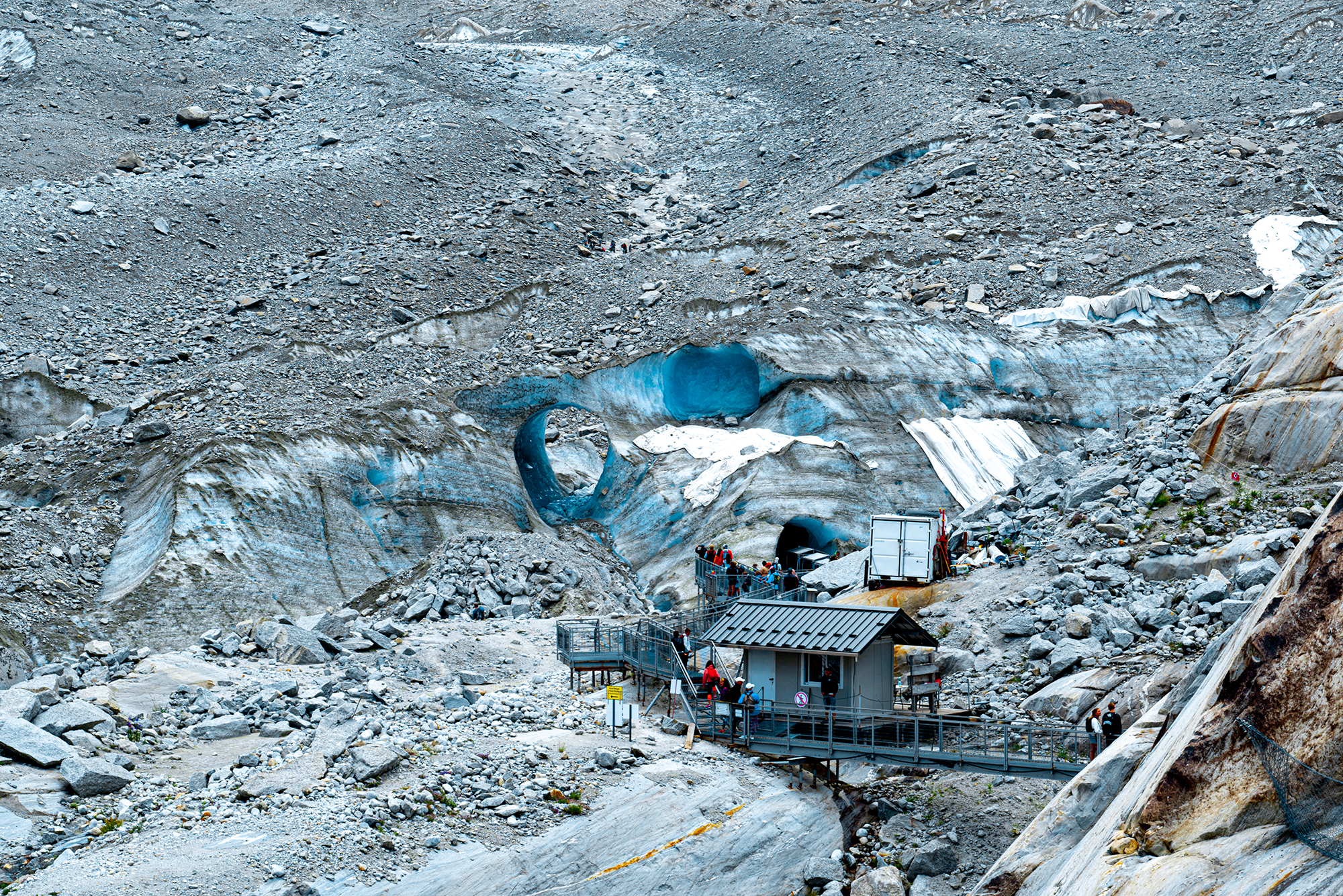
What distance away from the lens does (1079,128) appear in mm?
48781

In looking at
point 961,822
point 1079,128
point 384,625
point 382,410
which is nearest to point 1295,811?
point 961,822

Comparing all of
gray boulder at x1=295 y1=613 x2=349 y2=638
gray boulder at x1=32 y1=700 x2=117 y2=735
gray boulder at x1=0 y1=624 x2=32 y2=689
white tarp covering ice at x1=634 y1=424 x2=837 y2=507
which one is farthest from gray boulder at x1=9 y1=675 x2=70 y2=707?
white tarp covering ice at x1=634 y1=424 x2=837 y2=507

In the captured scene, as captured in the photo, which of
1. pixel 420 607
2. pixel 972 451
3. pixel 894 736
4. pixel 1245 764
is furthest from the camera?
pixel 972 451

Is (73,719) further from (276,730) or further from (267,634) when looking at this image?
(267,634)

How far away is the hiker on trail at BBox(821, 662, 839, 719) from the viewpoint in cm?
1698

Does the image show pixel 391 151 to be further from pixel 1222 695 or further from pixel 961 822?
pixel 1222 695

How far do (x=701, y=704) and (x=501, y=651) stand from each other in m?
5.32

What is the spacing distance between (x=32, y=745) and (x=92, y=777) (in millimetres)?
1096

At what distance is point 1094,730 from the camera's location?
50.7ft

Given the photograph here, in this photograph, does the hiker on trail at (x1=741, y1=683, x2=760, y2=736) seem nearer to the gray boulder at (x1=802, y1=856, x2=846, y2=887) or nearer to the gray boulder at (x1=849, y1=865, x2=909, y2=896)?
the gray boulder at (x1=802, y1=856, x2=846, y2=887)

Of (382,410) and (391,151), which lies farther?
(391,151)

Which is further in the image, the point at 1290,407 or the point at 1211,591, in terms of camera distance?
the point at 1290,407

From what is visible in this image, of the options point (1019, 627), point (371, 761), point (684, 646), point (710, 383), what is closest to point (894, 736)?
point (1019, 627)

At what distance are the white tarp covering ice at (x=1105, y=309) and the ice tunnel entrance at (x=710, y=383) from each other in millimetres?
7648
